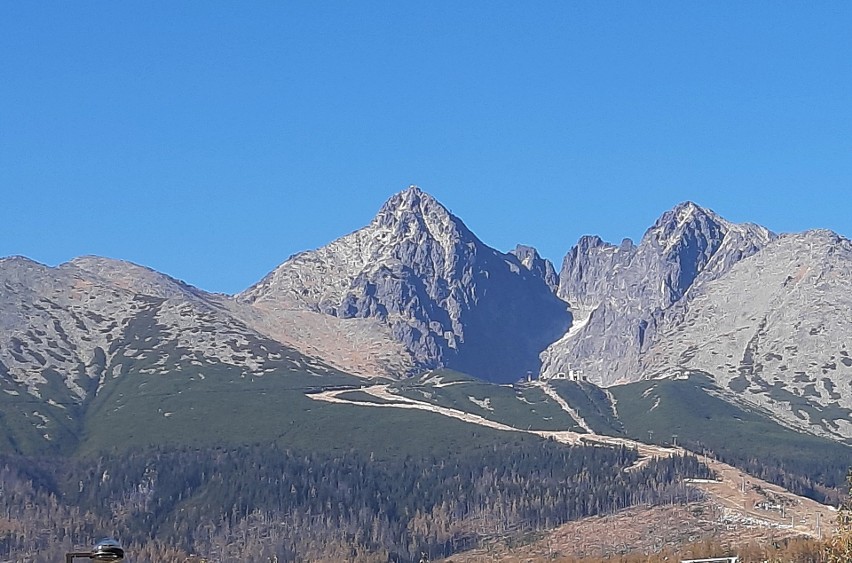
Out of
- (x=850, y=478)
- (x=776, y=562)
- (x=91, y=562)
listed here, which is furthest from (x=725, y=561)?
(x=91, y=562)

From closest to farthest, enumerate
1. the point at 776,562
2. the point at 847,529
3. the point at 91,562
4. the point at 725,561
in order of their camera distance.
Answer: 1. the point at 91,562
2. the point at 847,529
3. the point at 776,562
4. the point at 725,561

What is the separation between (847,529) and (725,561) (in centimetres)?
12104

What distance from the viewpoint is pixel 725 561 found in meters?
181

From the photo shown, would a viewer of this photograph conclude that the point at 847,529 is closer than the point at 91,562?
No

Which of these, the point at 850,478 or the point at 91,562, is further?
the point at 850,478

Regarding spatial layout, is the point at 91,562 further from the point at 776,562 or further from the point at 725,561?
the point at 725,561

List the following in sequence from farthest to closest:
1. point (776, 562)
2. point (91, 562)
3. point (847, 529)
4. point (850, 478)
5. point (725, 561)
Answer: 1. point (725, 561)
2. point (776, 562)
3. point (850, 478)
4. point (847, 529)
5. point (91, 562)

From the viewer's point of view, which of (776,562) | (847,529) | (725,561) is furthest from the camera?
(725,561)

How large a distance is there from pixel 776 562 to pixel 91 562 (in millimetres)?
41248

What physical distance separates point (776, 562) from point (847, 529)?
15300 millimetres

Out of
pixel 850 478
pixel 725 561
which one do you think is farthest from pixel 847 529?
pixel 725 561

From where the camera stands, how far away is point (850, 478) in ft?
225

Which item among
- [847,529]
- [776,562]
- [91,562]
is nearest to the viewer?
[91,562]

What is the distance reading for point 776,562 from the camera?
78625 millimetres
